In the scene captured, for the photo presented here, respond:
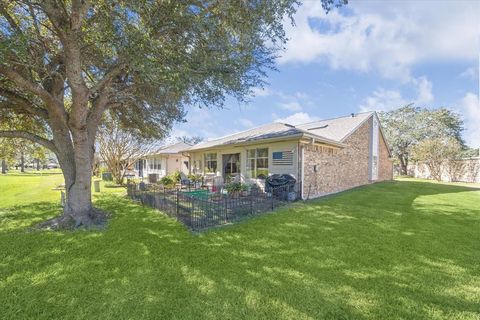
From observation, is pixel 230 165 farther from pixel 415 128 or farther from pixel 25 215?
pixel 415 128

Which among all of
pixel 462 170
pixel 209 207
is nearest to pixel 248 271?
pixel 209 207

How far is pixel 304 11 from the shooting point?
756cm

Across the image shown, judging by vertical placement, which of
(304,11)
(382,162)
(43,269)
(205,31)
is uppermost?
(304,11)

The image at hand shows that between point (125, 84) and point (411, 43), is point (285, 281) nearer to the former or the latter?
point (125, 84)

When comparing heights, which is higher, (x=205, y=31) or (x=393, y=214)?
(x=205, y=31)

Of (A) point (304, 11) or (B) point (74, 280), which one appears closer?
(B) point (74, 280)

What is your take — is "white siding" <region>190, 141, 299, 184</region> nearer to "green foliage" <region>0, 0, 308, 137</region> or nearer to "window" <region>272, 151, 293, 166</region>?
"window" <region>272, 151, 293, 166</region>

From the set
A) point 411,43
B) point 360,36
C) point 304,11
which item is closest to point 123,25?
point 304,11

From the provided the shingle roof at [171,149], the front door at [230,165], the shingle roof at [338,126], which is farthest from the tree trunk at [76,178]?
the shingle roof at [171,149]

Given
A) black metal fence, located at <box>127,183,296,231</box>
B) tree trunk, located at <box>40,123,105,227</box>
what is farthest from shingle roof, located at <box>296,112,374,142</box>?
tree trunk, located at <box>40,123,105,227</box>

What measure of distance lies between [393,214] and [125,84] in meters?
11.2

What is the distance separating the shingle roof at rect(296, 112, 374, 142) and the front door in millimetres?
6232

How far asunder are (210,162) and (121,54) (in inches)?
543

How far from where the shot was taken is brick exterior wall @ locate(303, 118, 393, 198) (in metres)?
12.4
